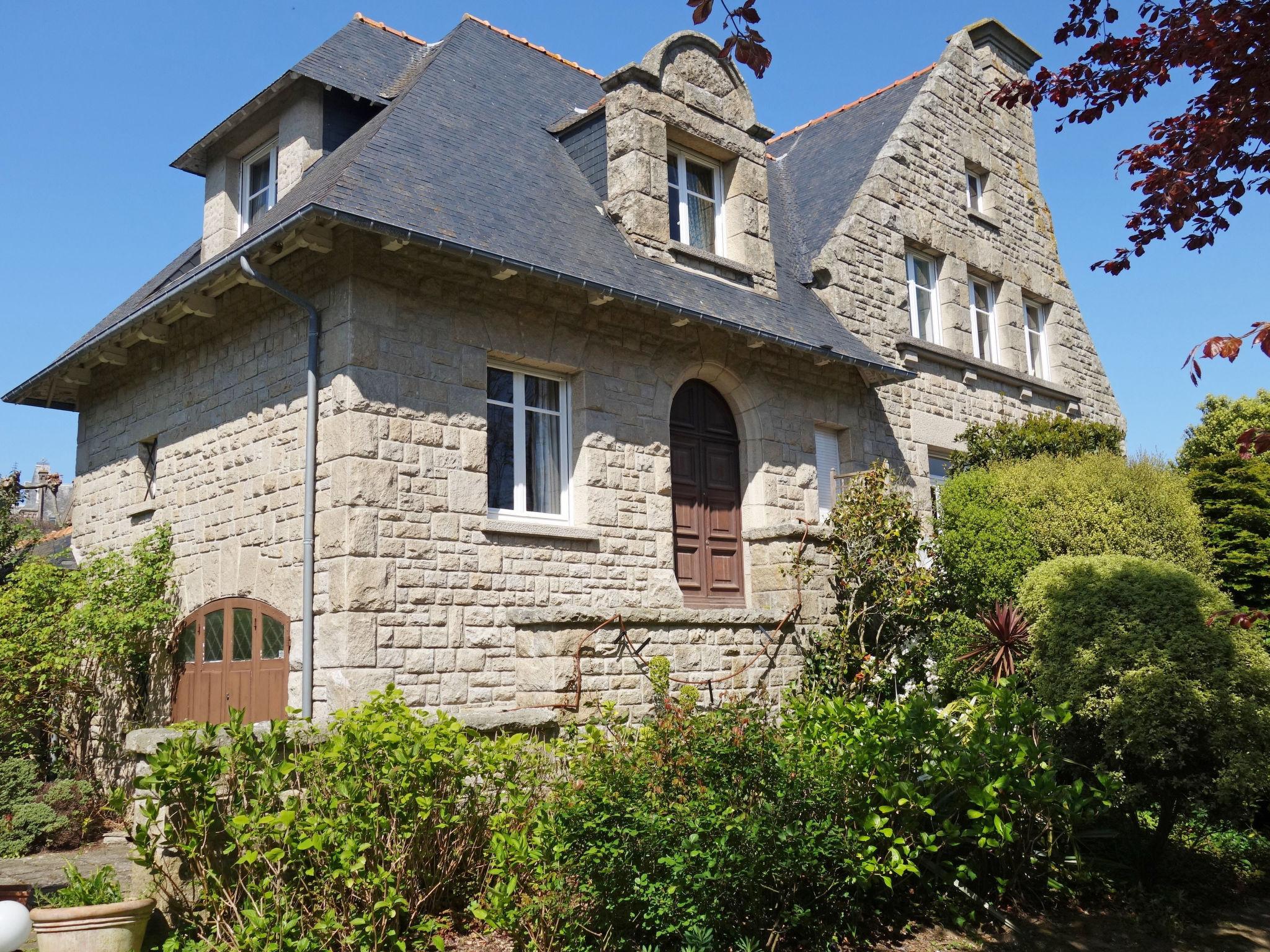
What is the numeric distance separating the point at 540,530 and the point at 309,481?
1.96 metres

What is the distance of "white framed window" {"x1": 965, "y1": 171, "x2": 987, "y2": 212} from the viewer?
51.0 feet

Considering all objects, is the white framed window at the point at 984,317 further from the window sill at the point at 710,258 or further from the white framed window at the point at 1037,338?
the window sill at the point at 710,258

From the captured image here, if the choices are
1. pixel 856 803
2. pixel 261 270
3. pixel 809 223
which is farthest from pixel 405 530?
pixel 809 223

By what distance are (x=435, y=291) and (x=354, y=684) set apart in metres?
3.24

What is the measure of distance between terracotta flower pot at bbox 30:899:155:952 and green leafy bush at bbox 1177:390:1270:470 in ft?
37.0

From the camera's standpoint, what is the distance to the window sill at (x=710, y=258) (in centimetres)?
1098

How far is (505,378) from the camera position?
31.2 ft

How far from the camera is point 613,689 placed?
27.5 feet

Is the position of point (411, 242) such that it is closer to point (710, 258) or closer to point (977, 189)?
point (710, 258)

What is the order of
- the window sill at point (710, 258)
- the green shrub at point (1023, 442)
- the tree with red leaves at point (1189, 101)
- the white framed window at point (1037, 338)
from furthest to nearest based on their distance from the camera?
1. the white framed window at point (1037, 338)
2. the green shrub at point (1023, 442)
3. the window sill at point (710, 258)
4. the tree with red leaves at point (1189, 101)

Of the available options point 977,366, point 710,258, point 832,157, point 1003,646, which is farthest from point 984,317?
point 1003,646

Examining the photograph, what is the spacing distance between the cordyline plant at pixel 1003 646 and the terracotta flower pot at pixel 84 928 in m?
7.02

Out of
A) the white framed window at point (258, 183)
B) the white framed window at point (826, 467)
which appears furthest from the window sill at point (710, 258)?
the white framed window at point (258, 183)

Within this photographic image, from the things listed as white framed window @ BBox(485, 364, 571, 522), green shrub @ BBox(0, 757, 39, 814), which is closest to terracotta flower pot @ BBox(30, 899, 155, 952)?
white framed window @ BBox(485, 364, 571, 522)
